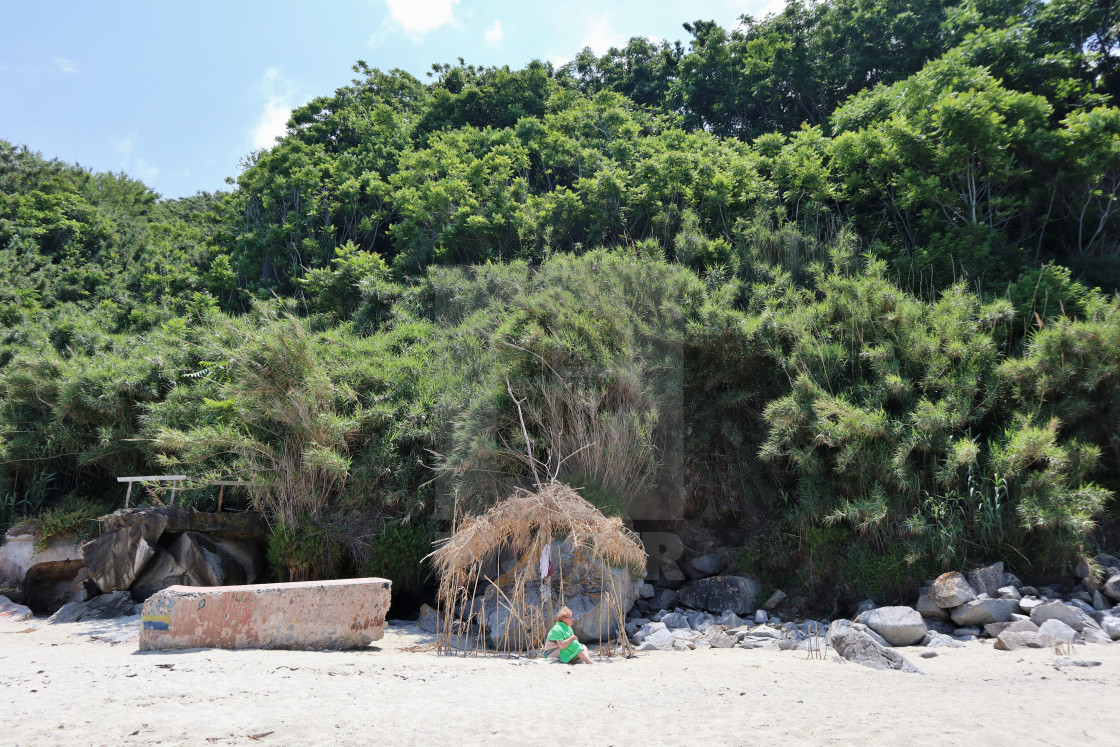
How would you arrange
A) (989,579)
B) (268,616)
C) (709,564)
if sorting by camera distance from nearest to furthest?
(268,616) → (989,579) → (709,564)

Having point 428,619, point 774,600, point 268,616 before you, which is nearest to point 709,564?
point 774,600

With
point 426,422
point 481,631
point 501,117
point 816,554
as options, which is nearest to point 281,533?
point 426,422

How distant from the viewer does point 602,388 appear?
899 cm

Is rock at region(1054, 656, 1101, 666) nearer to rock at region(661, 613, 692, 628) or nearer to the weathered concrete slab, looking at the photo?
rock at region(661, 613, 692, 628)

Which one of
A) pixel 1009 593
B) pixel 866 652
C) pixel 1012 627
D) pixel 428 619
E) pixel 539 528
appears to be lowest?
pixel 428 619

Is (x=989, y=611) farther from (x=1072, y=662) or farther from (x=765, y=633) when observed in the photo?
(x=765, y=633)

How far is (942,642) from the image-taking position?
6.93 meters

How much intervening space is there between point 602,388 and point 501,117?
51.3 feet

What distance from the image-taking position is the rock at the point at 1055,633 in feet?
20.6

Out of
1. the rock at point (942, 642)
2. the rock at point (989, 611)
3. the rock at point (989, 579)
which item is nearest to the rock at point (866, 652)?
the rock at point (942, 642)

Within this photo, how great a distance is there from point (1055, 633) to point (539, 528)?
212 inches

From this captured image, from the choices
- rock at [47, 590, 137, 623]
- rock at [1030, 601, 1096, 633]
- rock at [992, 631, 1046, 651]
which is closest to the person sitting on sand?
rock at [992, 631, 1046, 651]

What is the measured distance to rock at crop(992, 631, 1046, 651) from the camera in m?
6.39

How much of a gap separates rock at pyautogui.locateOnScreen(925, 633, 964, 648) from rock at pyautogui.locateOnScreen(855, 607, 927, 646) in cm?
10
